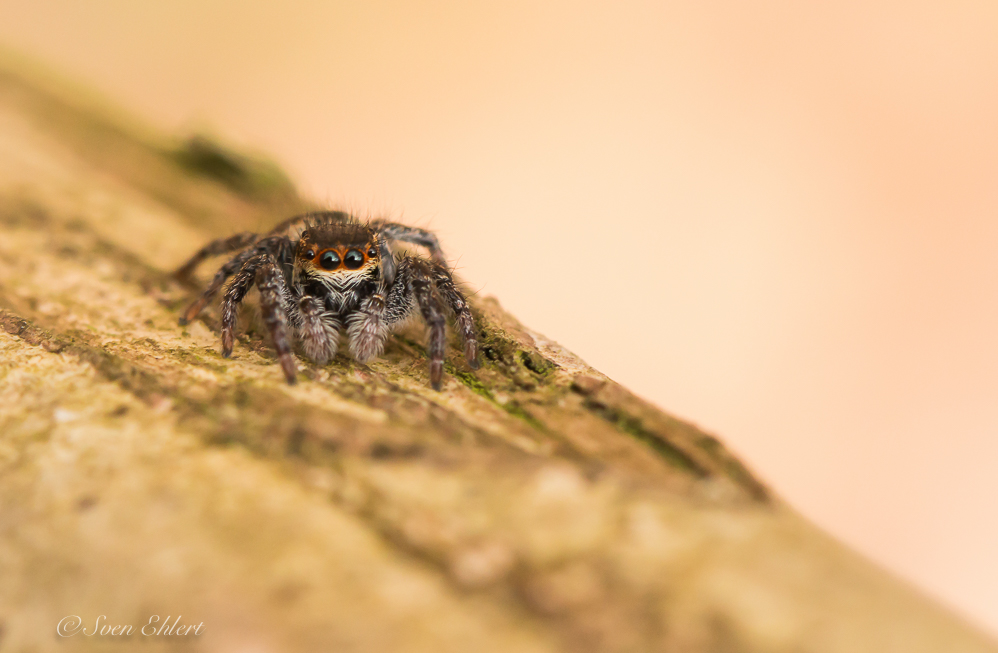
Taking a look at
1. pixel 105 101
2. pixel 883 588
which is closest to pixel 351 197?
pixel 105 101

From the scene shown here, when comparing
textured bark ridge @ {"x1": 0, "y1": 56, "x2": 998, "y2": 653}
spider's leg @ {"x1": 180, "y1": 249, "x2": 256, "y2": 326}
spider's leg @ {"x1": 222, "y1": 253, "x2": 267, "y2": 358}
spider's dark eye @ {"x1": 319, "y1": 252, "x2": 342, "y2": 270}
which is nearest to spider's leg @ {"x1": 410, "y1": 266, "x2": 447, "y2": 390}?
textured bark ridge @ {"x1": 0, "y1": 56, "x2": 998, "y2": 653}

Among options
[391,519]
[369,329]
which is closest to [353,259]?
[369,329]

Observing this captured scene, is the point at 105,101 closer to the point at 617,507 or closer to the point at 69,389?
the point at 69,389

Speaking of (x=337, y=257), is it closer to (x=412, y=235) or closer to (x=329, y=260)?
(x=329, y=260)

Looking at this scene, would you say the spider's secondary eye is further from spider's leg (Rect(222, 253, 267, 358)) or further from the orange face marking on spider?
spider's leg (Rect(222, 253, 267, 358))

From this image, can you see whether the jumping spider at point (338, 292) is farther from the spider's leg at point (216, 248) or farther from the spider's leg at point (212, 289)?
the spider's leg at point (216, 248)

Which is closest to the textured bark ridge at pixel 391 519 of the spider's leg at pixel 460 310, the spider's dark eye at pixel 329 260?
the spider's leg at pixel 460 310
